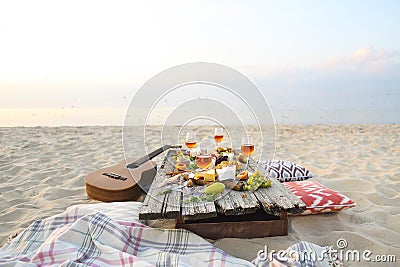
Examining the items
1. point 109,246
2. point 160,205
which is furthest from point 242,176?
point 109,246

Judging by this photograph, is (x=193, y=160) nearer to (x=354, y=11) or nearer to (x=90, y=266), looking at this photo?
(x=90, y=266)

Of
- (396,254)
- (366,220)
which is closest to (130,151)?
(366,220)

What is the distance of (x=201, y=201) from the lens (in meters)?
1.94

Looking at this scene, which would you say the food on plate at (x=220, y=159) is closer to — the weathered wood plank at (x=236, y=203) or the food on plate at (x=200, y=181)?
the food on plate at (x=200, y=181)

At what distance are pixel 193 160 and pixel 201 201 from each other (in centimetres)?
98

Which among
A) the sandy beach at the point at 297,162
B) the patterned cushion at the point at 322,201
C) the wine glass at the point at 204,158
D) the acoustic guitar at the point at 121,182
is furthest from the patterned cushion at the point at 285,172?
the acoustic guitar at the point at 121,182

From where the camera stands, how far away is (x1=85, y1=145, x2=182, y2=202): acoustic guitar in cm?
270

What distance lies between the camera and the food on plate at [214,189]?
2014mm

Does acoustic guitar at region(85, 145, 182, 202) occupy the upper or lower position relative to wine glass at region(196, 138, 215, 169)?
lower

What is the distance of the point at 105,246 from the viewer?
156cm

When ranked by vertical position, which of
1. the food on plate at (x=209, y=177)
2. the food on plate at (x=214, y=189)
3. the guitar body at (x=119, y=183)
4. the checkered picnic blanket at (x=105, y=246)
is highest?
the food on plate at (x=209, y=177)

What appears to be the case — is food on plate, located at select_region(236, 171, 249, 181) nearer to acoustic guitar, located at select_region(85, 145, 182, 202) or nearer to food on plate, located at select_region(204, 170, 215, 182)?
food on plate, located at select_region(204, 170, 215, 182)

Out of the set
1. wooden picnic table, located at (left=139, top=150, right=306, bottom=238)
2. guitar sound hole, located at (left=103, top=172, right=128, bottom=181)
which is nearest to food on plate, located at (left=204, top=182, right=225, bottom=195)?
wooden picnic table, located at (left=139, top=150, right=306, bottom=238)

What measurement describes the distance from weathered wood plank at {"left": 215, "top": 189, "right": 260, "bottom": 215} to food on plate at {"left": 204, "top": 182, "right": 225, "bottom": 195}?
4cm
